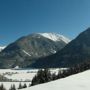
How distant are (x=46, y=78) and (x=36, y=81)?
5519 millimetres

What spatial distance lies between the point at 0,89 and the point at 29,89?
80087 millimetres

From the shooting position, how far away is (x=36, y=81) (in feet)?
429

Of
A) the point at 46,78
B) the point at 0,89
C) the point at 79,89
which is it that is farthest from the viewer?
the point at 46,78

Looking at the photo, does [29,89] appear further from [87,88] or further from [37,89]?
[87,88]

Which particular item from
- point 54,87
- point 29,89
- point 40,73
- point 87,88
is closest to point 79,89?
point 87,88

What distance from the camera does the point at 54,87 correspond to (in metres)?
47.7

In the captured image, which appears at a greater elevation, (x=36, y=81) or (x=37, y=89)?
(x=36, y=81)

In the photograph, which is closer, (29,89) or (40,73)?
(29,89)

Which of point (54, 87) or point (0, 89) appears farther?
point (0, 89)

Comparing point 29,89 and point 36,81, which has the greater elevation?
point 36,81

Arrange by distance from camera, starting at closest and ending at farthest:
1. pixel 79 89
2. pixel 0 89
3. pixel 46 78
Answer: pixel 79 89, pixel 0 89, pixel 46 78

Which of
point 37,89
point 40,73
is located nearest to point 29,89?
point 37,89

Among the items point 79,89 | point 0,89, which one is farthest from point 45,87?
point 0,89

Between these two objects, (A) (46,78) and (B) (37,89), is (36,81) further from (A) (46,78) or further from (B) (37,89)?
(B) (37,89)
